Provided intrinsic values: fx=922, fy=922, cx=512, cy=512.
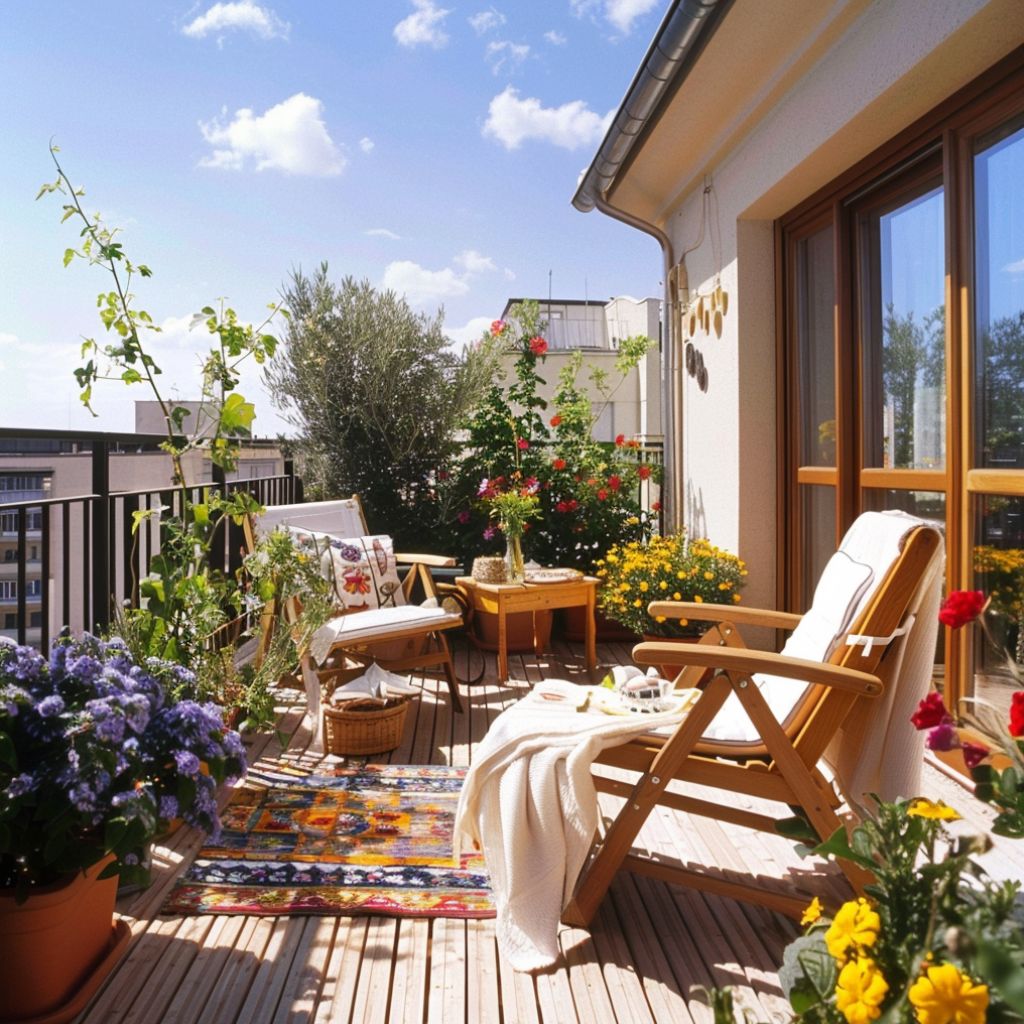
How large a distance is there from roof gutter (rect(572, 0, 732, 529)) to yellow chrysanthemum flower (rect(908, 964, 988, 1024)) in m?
3.41

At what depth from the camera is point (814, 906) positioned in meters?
1.12

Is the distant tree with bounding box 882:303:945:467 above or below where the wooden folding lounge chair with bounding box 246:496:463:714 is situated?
above

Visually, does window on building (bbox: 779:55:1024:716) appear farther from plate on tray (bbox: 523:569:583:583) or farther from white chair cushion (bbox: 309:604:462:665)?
white chair cushion (bbox: 309:604:462:665)

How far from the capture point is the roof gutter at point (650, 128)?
353 centimetres

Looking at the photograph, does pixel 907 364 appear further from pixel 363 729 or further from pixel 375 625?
pixel 363 729

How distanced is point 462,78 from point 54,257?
Result: 14.7ft

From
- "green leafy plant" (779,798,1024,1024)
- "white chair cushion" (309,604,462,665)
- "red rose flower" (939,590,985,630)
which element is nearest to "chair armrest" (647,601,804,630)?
"white chair cushion" (309,604,462,665)

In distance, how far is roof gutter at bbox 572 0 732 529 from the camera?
139 inches

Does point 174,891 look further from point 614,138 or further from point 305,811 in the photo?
point 614,138

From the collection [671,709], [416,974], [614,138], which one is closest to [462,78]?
[614,138]

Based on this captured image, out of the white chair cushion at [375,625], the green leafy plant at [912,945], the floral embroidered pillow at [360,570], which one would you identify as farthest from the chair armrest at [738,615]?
the floral embroidered pillow at [360,570]

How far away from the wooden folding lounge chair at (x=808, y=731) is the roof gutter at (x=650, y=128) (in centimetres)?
224

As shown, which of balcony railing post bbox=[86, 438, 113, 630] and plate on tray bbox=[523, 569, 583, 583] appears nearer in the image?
balcony railing post bbox=[86, 438, 113, 630]

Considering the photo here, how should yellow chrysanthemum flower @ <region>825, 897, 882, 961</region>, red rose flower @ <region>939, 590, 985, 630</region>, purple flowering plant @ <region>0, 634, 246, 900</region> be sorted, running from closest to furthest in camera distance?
yellow chrysanthemum flower @ <region>825, 897, 882, 961</region>
red rose flower @ <region>939, 590, 985, 630</region>
purple flowering plant @ <region>0, 634, 246, 900</region>
